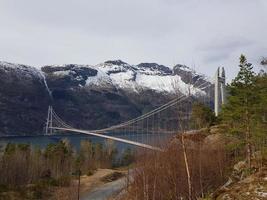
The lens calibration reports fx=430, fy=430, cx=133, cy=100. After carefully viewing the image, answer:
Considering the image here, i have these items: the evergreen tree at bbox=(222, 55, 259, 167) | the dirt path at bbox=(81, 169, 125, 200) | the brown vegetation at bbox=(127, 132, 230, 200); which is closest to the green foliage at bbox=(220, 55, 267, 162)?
the evergreen tree at bbox=(222, 55, 259, 167)

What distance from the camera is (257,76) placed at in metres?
31.5

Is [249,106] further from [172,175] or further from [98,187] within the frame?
[98,187]

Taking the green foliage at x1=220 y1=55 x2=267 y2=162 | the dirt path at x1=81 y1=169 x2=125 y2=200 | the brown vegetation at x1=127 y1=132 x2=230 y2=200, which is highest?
the green foliage at x1=220 y1=55 x2=267 y2=162

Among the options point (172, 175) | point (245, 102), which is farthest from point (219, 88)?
point (172, 175)

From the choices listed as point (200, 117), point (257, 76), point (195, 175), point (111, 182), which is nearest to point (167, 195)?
point (195, 175)

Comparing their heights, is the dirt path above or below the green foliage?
below

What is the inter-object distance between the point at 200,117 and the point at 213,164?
1646cm

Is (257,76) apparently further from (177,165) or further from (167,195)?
(167,195)

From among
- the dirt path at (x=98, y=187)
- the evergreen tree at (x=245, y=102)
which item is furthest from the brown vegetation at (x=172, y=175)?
the dirt path at (x=98, y=187)

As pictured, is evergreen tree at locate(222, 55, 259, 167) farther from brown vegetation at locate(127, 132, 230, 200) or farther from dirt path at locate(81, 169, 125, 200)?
dirt path at locate(81, 169, 125, 200)

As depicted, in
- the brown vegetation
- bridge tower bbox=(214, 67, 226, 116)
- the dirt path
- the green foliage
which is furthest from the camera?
bridge tower bbox=(214, 67, 226, 116)

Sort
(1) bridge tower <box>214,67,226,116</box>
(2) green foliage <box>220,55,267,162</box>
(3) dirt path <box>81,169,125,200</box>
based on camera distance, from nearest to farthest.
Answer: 1. (2) green foliage <box>220,55,267,162</box>
2. (3) dirt path <box>81,169,125,200</box>
3. (1) bridge tower <box>214,67,226,116</box>

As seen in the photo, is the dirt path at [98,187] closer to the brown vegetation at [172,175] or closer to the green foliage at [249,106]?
the brown vegetation at [172,175]

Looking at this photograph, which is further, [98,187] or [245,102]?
[98,187]
